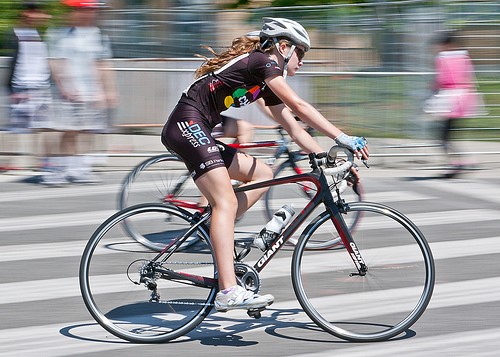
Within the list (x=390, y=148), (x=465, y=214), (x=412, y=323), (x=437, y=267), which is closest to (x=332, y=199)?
(x=412, y=323)

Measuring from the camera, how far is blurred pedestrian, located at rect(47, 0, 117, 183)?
428 inches

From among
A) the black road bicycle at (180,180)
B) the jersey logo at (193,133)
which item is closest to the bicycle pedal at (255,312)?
the jersey logo at (193,133)

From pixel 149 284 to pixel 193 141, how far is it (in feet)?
2.96

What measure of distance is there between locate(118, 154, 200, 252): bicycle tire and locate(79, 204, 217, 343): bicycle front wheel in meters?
1.79

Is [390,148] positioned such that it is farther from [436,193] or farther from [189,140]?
[189,140]

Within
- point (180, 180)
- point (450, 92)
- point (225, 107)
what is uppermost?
point (450, 92)

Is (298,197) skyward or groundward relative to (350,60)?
groundward

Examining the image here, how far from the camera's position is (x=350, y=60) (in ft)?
43.6

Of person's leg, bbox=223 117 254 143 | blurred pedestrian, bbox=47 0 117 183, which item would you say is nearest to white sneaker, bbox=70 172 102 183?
blurred pedestrian, bbox=47 0 117 183

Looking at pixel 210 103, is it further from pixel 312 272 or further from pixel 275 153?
pixel 275 153

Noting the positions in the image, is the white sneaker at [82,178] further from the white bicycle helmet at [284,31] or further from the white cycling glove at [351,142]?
the white cycling glove at [351,142]

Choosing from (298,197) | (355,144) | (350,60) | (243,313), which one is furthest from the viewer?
(350,60)

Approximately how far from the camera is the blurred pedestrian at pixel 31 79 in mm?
11039

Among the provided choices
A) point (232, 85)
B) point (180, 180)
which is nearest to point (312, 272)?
point (232, 85)
